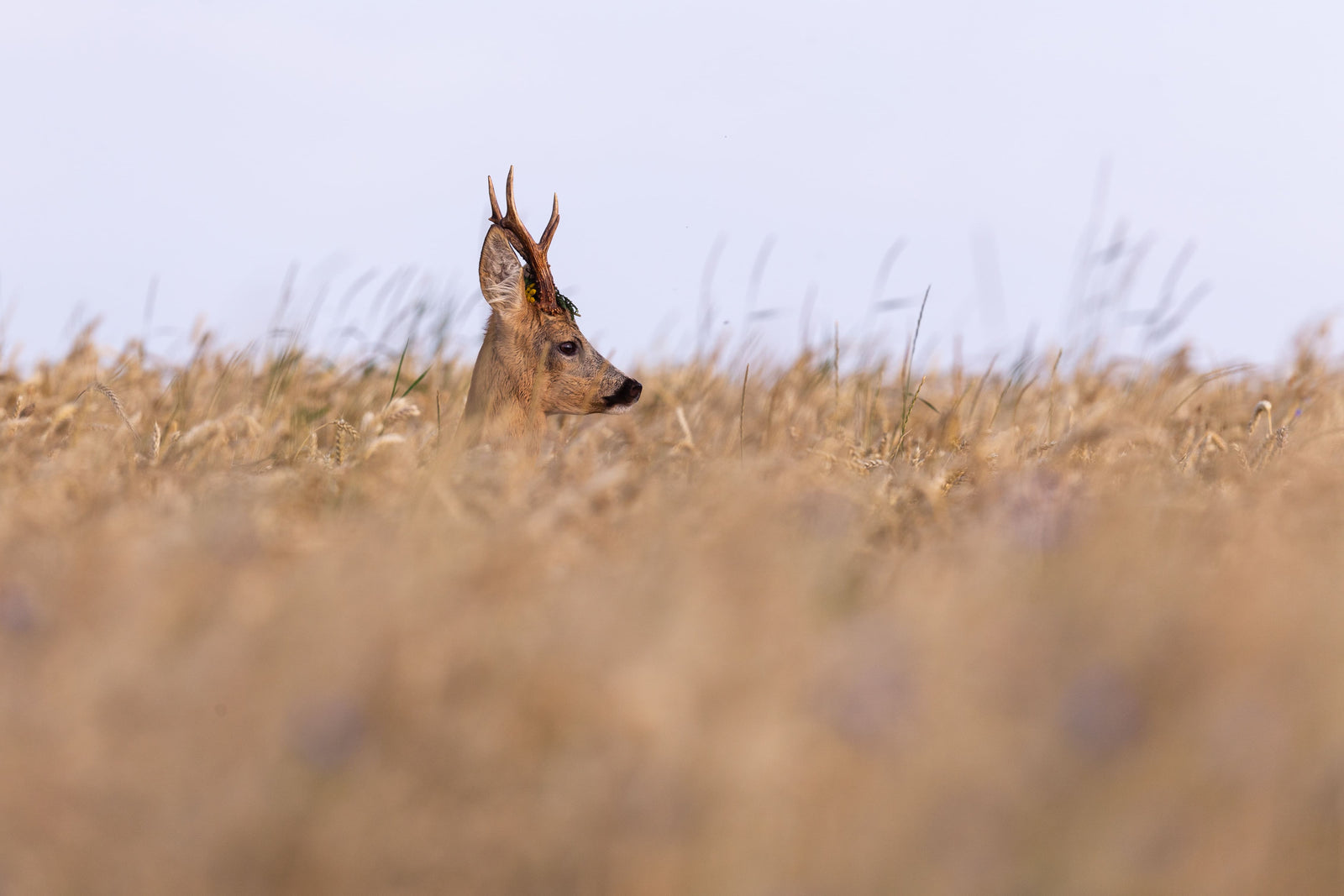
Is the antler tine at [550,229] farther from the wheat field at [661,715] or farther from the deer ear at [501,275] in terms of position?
the wheat field at [661,715]

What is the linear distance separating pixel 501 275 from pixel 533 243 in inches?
8.7

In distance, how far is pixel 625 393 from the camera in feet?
19.3

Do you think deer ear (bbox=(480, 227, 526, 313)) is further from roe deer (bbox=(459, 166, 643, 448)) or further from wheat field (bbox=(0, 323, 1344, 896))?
wheat field (bbox=(0, 323, 1344, 896))

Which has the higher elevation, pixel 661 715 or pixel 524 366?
A: pixel 524 366

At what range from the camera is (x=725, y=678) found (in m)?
1.49

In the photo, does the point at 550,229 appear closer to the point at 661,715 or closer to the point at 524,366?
the point at 524,366

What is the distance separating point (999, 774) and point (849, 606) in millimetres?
1206

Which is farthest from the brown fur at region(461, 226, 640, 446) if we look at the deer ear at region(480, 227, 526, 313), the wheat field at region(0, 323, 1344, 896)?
the wheat field at region(0, 323, 1344, 896)

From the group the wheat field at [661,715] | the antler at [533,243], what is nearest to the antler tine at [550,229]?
the antler at [533,243]

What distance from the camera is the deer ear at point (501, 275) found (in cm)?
565

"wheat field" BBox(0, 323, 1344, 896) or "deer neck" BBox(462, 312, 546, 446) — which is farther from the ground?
"deer neck" BBox(462, 312, 546, 446)

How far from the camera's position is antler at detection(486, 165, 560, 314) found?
5.58 m

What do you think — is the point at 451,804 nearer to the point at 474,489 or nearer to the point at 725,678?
the point at 725,678

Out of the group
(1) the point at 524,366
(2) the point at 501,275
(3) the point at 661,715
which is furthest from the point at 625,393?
(3) the point at 661,715
